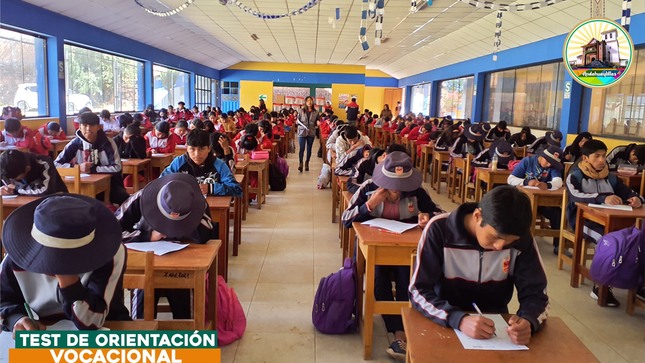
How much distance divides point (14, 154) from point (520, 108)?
1288cm

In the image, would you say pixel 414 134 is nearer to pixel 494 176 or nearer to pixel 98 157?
pixel 494 176

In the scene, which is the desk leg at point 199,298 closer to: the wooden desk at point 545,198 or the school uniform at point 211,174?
the school uniform at point 211,174

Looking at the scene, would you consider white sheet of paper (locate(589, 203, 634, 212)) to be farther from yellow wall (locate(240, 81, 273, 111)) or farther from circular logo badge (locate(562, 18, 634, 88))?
yellow wall (locate(240, 81, 273, 111))

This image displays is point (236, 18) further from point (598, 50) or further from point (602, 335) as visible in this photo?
point (602, 335)

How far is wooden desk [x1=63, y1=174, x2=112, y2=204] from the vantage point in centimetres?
496

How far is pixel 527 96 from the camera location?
44.8 feet

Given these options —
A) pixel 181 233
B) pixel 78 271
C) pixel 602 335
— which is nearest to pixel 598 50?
pixel 602 335

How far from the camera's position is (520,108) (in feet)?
46.3

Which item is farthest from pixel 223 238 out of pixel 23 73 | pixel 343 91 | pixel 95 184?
pixel 343 91

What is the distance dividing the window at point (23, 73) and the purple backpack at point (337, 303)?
8386 millimetres

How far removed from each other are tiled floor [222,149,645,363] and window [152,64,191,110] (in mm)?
12803

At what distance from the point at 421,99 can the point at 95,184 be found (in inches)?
881

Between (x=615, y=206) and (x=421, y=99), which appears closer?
(x=615, y=206)

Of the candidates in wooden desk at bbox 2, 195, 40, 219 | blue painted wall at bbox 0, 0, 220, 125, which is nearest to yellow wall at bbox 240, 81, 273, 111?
blue painted wall at bbox 0, 0, 220, 125
